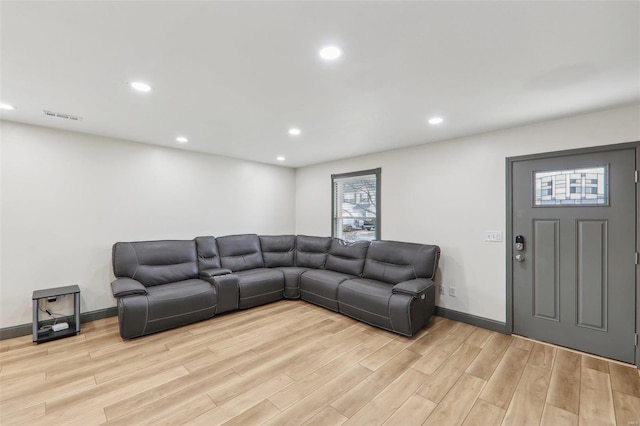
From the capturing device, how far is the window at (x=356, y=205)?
465cm

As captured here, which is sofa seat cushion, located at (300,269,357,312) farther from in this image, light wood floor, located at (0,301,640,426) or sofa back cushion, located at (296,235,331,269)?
light wood floor, located at (0,301,640,426)

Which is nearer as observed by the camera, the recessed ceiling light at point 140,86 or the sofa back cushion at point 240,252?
the recessed ceiling light at point 140,86

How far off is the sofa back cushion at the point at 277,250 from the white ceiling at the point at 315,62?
8.37ft

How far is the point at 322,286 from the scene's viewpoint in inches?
161

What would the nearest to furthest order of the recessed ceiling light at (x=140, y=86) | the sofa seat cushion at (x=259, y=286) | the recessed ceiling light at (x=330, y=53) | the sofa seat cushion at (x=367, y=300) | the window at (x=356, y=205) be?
the recessed ceiling light at (x=330, y=53)
the recessed ceiling light at (x=140, y=86)
the sofa seat cushion at (x=367, y=300)
the sofa seat cushion at (x=259, y=286)
the window at (x=356, y=205)

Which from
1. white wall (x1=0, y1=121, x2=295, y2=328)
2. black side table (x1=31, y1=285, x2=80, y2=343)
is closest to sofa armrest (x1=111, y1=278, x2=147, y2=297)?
black side table (x1=31, y1=285, x2=80, y2=343)

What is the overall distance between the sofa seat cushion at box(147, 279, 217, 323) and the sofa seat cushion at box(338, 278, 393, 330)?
1.80 meters

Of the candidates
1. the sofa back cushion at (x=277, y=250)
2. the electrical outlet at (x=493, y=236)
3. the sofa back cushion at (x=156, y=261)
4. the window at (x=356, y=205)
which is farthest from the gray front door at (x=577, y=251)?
the sofa back cushion at (x=156, y=261)

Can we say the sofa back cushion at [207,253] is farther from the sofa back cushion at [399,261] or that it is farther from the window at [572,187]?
the window at [572,187]

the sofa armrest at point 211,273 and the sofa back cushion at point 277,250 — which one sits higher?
the sofa back cushion at point 277,250

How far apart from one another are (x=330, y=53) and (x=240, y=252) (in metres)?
3.74

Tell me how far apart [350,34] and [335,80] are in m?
0.55

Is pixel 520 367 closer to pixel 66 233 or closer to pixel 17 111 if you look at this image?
pixel 66 233

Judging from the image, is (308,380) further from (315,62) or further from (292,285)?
(315,62)
